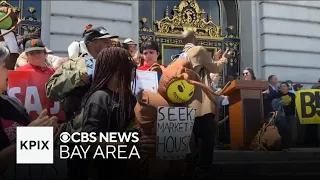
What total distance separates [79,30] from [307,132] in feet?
20.6

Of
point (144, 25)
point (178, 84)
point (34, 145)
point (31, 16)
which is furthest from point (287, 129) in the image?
point (31, 16)

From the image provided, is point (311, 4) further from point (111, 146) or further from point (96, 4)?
point (96, 4)

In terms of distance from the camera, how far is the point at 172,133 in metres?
2.70

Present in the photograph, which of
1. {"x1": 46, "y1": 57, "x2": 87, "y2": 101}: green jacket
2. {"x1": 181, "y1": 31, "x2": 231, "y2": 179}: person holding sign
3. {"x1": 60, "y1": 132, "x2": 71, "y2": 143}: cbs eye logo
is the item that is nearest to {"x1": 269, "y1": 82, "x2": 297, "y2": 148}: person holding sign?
{"x1": 181, "y1": 31, "x2": 231, "y2": 179}: person holding sign

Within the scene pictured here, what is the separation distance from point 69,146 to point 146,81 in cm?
77

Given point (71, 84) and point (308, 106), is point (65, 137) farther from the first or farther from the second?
point (308, 106)

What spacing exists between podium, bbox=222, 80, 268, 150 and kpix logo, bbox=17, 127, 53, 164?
223cm

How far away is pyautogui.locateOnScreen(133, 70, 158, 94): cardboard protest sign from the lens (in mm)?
2879

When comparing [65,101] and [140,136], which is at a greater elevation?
[65,101]

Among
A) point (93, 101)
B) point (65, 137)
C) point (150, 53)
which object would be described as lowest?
point (65, 137)

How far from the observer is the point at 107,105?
2.51 metres

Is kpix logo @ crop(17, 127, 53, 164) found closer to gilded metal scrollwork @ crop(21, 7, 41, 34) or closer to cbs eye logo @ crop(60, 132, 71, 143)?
cbs eye logo @ crop(60, 132, 71, 143)

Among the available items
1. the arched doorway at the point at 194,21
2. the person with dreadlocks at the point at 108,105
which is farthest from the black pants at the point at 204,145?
the arched doorway at the point at 194,21

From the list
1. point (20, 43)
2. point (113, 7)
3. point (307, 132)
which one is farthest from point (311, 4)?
point (113, 7)
